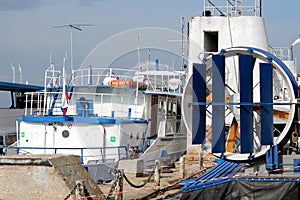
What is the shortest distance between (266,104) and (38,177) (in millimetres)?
4834

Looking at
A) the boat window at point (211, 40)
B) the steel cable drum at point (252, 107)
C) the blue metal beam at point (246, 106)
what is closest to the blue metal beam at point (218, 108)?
the steel cable drum at point (252, 107)

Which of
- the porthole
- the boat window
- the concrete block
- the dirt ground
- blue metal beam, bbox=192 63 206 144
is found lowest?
the dirt ground

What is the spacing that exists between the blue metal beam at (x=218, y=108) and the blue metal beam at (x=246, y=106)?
1.49ft

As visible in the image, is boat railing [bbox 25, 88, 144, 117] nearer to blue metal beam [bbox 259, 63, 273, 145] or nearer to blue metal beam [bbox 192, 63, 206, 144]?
blue metal beam [bbox 192, 63, 206, 144]

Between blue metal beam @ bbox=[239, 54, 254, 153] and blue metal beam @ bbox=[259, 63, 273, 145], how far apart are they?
0.71ft

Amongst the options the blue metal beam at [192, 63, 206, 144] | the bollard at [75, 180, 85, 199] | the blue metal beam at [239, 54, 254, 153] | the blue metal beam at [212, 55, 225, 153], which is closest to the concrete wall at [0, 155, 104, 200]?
the bollard at [75, 180, 85, 199]

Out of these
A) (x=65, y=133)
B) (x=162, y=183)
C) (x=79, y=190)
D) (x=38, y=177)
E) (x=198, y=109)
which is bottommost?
(x=162, y=183)

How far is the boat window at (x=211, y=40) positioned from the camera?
791 inches

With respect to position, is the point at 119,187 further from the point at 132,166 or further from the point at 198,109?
the point at 132,166

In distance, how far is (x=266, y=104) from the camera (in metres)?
10.3

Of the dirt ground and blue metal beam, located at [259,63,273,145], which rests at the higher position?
blue metal beam, located at [259,63,273,145]

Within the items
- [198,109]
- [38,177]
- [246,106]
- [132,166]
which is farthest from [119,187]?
[132,166]

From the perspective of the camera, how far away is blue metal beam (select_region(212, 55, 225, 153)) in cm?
1055

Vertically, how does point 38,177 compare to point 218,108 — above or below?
below
